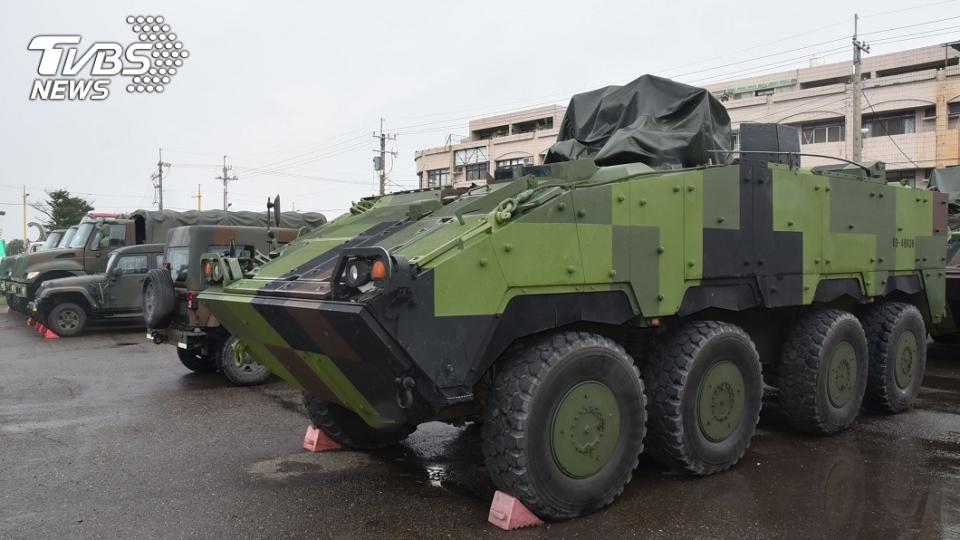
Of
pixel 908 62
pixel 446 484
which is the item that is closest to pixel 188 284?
pixel 446 484

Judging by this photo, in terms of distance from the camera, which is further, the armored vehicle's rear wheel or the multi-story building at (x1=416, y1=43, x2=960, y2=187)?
the multi-story building at (x1=416, y1=43, x2=960, y2=187)

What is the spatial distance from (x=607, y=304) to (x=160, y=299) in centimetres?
635

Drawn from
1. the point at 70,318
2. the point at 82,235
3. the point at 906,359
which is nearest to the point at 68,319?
the point at 70,318

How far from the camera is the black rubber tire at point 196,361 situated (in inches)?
404

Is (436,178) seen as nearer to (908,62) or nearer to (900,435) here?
(908,62)

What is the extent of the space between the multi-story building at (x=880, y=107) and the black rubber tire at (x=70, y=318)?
13.8 meters

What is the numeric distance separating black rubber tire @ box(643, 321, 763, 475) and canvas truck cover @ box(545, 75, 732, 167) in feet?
4.38

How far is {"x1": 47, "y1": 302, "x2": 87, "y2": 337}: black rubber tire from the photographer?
14.3m

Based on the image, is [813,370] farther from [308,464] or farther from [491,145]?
[491,145]

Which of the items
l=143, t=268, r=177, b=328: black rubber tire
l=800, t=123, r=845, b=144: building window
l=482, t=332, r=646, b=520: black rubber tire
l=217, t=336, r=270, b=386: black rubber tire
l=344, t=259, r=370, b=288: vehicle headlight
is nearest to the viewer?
l=344, t=259, r=370, b=288: vehicle headlight

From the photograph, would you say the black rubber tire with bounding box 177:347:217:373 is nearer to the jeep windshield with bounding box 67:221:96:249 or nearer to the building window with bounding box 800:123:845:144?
the jeep windshield with bounding box 67:221:96:249

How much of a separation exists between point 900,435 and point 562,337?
368 centimetres

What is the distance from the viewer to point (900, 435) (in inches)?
251

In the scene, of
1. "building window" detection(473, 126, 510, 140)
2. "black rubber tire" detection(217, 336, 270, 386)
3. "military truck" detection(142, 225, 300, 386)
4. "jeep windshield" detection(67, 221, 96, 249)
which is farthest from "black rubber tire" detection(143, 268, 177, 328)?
"building window" detection(473, 126, 510, 140)
